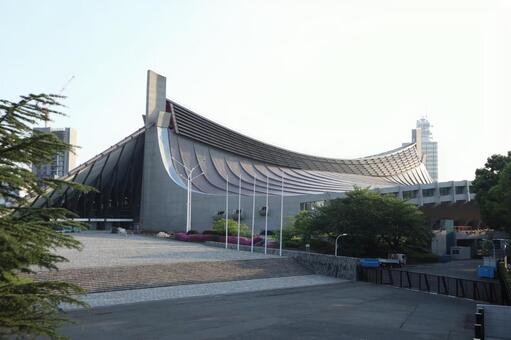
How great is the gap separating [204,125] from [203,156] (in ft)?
15.1

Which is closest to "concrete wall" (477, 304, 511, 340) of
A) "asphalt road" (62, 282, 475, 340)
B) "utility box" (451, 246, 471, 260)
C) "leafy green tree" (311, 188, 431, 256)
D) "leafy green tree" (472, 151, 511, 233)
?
"asphalt road" (62, 282, 475, 340)

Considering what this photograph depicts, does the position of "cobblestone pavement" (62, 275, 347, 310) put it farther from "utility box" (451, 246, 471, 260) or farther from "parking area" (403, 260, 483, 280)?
"utility box" (451, 246, 471, 260)

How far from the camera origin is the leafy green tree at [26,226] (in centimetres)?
518

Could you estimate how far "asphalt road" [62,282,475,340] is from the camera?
14094 mm

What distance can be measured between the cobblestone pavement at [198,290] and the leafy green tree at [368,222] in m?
9.91

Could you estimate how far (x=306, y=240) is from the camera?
42.4 meters

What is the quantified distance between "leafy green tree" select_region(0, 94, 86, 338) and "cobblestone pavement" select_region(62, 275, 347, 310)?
13747mm

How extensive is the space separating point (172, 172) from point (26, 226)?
61878mm

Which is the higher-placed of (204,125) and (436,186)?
(204,125)

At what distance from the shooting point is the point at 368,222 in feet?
133

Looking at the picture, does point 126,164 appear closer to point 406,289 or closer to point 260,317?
point 406,289

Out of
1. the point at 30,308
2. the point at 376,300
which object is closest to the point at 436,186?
the point at 376,300

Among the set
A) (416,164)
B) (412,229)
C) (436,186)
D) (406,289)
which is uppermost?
(416,164)

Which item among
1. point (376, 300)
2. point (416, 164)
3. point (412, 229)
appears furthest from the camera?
point (416, 164)
